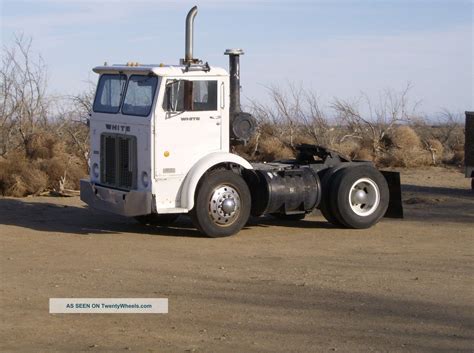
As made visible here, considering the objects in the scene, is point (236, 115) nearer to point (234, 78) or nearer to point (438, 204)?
point (234, 78)

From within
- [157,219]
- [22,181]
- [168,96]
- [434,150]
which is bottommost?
[157,219]

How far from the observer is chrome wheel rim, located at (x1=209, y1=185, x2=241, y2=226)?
14453 millimetres

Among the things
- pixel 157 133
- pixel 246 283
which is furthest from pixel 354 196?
pixel 246 283

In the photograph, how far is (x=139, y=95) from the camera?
14742mm

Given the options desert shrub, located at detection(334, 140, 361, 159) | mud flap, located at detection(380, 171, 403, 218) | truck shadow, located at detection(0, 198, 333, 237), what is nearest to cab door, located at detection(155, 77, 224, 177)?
truck shadow, located at detection(0, 198, 333, 237)

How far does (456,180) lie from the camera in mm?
23969

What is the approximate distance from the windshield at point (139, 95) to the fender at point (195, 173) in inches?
43.2

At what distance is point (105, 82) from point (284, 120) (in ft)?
46.9

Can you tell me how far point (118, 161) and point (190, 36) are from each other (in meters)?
2.23

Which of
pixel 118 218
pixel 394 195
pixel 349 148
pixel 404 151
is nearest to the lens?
pixel 394 195

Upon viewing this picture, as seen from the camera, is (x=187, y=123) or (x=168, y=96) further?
(x=187, y=123)

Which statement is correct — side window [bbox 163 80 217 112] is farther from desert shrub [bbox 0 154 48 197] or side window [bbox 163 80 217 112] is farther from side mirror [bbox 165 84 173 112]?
desert shrub [bbox 0 154 48 197]

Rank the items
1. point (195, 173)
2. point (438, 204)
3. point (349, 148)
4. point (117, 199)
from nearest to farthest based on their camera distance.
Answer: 1. point (195, 173)
2. point (117, 199)
3. point (438, 204)
4. point (349, 148)

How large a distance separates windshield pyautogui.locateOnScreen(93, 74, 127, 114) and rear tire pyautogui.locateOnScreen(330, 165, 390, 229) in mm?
3644
